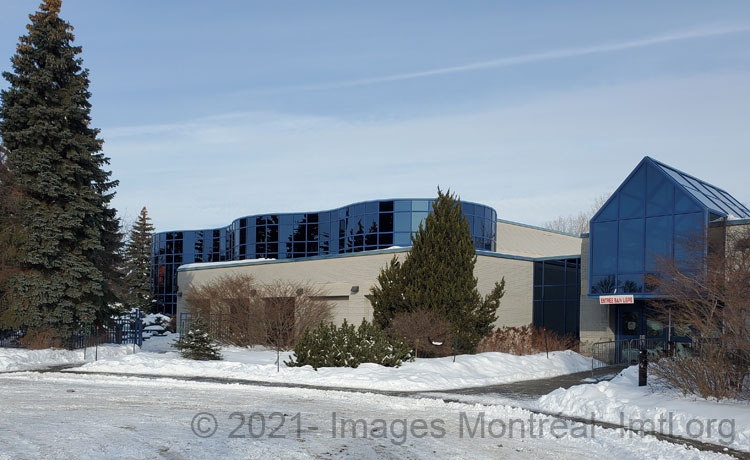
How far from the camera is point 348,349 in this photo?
2092 centimetres

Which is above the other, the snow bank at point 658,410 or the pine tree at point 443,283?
the pine tree at point 443,283

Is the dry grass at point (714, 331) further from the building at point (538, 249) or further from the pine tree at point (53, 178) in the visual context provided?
the pine tree at point (53, 178)

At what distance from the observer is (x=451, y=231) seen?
26203 millimetres

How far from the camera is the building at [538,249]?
27.8 meters

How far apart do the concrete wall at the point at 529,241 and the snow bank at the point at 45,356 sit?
28443mm

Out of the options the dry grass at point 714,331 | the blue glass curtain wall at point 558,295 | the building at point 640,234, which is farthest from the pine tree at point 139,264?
the dry grass at point 714,331

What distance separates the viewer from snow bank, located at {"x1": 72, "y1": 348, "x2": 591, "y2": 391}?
1888 centimetres

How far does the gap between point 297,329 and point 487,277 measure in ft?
30.6

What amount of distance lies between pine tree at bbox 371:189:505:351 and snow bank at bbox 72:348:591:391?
2.11 m

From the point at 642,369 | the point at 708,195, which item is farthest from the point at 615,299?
the point at 642,369

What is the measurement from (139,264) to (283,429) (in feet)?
195

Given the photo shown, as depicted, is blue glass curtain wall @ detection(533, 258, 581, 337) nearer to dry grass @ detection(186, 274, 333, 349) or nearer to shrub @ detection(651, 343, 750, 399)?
dry grass @ detection(186, 274, 333, 349)

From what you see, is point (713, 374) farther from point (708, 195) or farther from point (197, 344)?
point (708, 195)

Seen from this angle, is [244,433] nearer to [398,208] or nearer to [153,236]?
[398,208]
